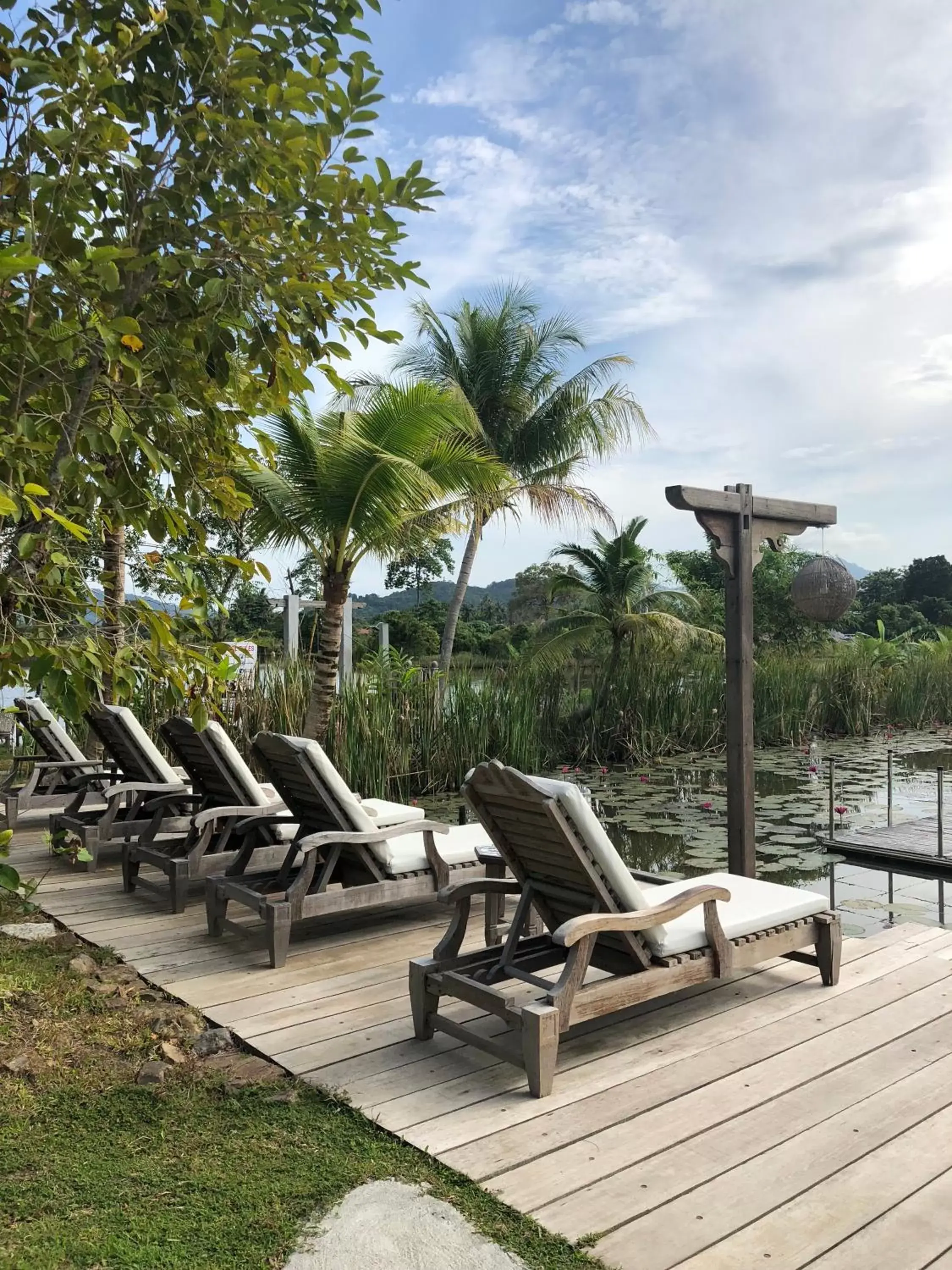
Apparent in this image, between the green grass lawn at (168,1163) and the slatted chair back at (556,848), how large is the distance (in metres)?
0.90

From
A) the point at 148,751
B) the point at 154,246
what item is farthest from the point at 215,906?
the point at 154,246

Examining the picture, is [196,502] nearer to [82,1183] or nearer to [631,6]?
[82,1183]

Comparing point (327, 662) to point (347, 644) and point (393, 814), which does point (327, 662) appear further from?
point (393, 814)

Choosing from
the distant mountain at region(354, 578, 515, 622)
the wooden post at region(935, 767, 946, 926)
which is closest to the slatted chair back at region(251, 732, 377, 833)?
the wooden post at region(935, 767, 946, 926)

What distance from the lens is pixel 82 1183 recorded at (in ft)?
6.99

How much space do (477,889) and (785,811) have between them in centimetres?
578

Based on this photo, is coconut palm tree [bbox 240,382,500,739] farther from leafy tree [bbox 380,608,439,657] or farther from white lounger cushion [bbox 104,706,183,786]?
leafy tree [bbox 380,608,439,657]

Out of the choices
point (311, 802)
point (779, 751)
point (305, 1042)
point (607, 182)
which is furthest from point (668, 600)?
point (305, 1042)

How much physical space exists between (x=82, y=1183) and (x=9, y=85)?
2.84 meters

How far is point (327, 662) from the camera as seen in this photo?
8.06m

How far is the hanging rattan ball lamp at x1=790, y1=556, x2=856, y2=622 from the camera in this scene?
31.4 ft

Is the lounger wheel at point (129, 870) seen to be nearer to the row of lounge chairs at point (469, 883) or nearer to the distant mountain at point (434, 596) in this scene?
the row of lounge chairs at point (469, 883)

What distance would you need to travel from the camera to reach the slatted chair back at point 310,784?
12.5 feet

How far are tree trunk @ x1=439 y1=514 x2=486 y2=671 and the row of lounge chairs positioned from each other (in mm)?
10806
